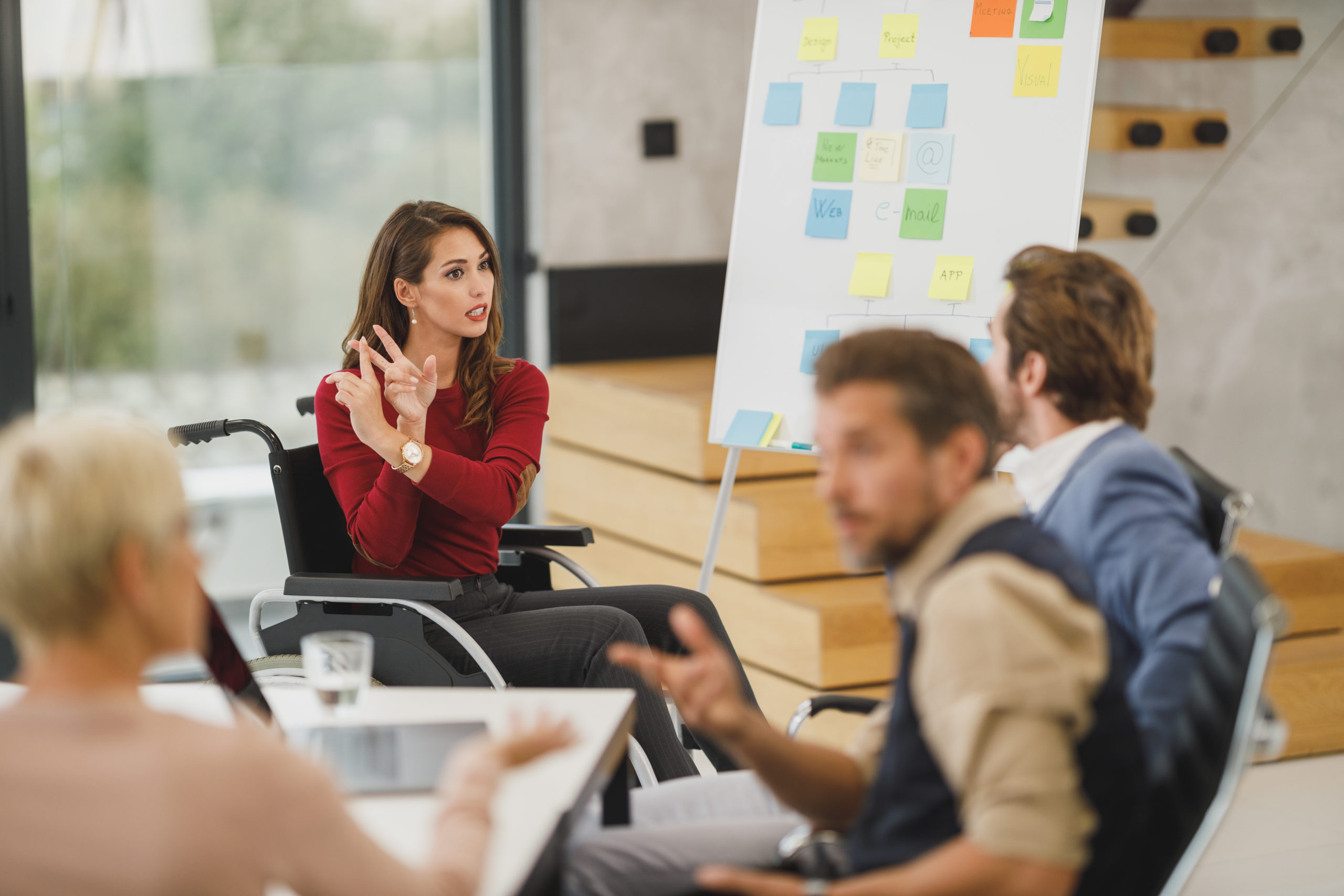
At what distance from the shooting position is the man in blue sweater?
152 centimetres

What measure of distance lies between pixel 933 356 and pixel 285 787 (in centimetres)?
67

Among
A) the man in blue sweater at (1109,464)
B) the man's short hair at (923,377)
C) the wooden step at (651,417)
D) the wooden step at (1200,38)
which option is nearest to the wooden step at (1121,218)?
the wooden step at (1200,38)

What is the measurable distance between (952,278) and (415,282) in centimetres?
107

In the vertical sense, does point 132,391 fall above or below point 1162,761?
below

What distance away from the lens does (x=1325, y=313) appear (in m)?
4.05

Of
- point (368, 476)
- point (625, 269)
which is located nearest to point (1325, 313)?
point (625, 269)

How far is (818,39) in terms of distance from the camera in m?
3.01

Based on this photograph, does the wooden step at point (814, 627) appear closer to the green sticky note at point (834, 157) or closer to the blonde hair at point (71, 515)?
the green sticky note at point (834, 157)

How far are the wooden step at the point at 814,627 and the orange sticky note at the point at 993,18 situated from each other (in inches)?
51.0

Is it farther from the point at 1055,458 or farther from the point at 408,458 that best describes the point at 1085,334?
the point at 408,458

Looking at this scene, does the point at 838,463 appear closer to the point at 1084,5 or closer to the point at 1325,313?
the point at 1084,5

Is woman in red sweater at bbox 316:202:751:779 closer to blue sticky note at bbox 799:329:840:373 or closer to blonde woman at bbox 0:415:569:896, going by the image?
blue sticky note at bbox 799:329:840:373

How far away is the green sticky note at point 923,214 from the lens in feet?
9.16

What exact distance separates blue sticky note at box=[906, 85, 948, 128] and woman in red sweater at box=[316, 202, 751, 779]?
927 mm
